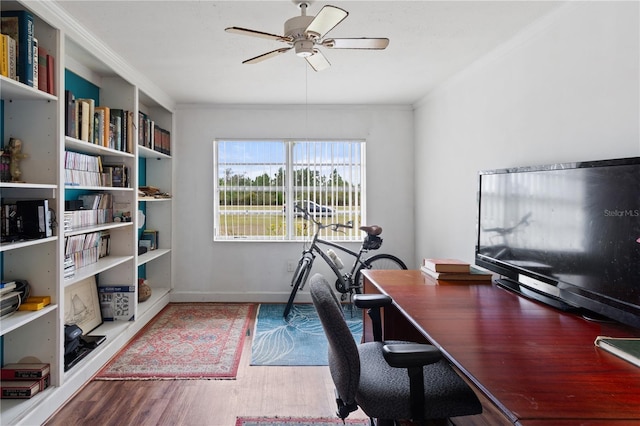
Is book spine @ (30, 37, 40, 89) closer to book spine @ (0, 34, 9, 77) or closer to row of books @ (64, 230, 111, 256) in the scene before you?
book spine @ (0, 34, 9, 77)

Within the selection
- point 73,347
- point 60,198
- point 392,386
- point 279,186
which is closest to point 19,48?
point 60,198

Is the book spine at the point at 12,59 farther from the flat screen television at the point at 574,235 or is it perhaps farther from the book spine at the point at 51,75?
the flat screen television at the point at 574,235

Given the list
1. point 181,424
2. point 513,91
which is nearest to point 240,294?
point 181,424

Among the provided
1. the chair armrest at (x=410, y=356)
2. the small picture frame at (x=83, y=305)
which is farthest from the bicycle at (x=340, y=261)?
the chair armrest at (x=410, y=356)

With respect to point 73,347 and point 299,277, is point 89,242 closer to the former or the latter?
point 73,347

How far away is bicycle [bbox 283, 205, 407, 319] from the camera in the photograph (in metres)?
3.82

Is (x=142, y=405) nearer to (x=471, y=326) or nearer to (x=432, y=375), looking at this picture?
(x=432, y=375)

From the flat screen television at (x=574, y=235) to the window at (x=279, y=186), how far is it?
7.39 feet

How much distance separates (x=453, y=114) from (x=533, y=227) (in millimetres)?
1704

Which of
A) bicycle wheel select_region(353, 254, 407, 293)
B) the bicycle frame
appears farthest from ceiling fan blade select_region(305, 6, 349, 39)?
bicycle wheel select_region(353, 254, 407, 293)

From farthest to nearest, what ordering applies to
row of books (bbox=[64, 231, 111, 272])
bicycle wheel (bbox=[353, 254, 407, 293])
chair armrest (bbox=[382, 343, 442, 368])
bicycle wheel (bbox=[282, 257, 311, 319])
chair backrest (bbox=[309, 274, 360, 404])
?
bicycle wheel (bbox=[353, 254, 407, 293])
bicycle wheel (bbox=[282, 257, 311, 319])
row of books (bbox=[64, 231, 111, 272])
chair backrest (bbox=[309, 274, 360, 404])
chair armrest (bbox=[382, 343, 442, 368])

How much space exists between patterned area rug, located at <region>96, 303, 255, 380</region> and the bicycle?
652 mm

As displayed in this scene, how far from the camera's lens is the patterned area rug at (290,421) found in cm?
198

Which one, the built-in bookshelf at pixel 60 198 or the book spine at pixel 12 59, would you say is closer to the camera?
the book spine at pixel 12 59
